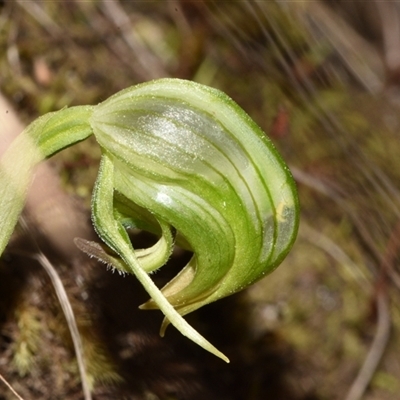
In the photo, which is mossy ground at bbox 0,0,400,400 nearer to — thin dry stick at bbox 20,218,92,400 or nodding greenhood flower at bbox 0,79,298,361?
thin dry stick at bbox 20,218,92,400

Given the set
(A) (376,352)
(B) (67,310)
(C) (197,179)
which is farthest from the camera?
(A) (376,352)

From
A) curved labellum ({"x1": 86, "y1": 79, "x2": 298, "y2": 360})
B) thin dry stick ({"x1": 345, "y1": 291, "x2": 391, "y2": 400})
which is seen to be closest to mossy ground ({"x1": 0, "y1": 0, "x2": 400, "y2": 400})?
thin dry stick ({"x1": 345, "y1": 291, "x2": 391, "y2": 400})

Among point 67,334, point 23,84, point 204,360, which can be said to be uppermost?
point 23,84

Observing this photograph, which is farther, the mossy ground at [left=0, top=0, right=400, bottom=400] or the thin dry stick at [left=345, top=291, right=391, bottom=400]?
the thin dry stick at [left=345, top=291, right=391, bottom=400]

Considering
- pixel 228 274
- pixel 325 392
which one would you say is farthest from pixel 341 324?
pixel 228 274

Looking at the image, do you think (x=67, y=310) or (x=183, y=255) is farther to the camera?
(x=183, y=255)

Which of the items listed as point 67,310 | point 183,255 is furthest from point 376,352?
point 67,310

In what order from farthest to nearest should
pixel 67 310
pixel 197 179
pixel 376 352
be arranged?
pixel 376 352 < pixel 67 310 < pixel 197 179

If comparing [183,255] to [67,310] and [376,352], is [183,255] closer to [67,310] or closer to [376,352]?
[67,310]

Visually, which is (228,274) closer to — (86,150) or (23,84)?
(86,150)
